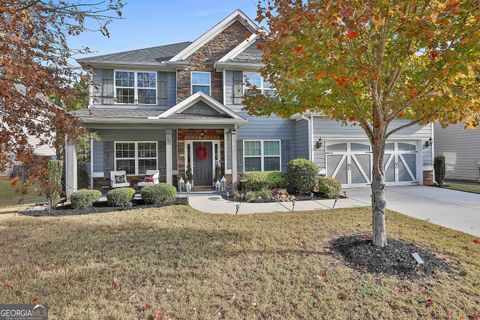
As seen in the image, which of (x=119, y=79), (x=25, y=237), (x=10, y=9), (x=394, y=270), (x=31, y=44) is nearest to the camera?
(x=10, y=9)

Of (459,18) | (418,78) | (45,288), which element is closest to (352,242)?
(418,78)

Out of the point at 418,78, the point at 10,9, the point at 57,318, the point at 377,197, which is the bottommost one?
the point at 57,318

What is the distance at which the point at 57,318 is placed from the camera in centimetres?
284

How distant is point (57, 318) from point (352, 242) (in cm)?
455

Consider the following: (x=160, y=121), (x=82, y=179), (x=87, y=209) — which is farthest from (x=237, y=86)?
(x=87, y=209)

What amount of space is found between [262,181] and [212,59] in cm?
670

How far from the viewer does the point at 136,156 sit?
40.7 ft

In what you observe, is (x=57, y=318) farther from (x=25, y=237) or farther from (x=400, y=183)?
(x=400, y=183)

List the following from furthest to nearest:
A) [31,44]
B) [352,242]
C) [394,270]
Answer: [352,242] < [394,270] < [31,44]

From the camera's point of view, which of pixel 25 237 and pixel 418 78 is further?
pixel 25 237

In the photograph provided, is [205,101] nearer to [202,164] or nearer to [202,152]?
[202,152]

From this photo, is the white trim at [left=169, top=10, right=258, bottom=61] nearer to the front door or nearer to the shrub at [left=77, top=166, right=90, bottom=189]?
the front door

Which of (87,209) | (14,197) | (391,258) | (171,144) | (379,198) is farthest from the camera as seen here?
(14,197)

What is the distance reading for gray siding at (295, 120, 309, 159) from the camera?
40.0 ft
